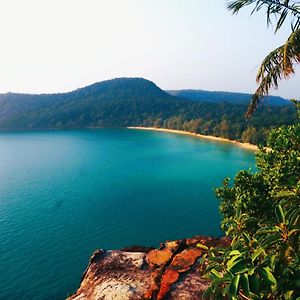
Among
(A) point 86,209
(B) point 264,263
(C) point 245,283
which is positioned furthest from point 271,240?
(A) point 86,209

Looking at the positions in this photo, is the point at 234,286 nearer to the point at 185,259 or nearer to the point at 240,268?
the point at 240,268

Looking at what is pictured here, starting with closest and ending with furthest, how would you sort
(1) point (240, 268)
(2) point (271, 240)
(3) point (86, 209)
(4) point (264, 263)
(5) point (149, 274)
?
(1) point (240, 268), (4) point (264, 263), (2) point (271, 240), (5) point (149, 274), (3) point (86, 209)

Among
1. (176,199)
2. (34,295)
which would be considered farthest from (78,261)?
(176,199)

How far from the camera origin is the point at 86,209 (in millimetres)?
41031

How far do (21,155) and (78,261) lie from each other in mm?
71584

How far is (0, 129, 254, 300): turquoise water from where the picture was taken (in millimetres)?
27047

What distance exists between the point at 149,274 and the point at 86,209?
89.3ft

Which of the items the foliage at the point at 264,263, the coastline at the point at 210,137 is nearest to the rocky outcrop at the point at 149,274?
the foliage at the point at 264,263

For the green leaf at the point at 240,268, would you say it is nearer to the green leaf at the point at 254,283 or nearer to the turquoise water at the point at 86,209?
the green leaf at the point at 254,283

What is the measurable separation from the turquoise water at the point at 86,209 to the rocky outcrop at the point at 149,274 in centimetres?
943

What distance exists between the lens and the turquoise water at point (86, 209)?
2705 centimetres

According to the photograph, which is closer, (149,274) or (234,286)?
(234,286)

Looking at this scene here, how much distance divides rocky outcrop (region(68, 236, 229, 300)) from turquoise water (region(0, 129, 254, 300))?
943 cm

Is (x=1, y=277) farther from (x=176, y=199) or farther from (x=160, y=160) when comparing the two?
(x=160, y=160)
